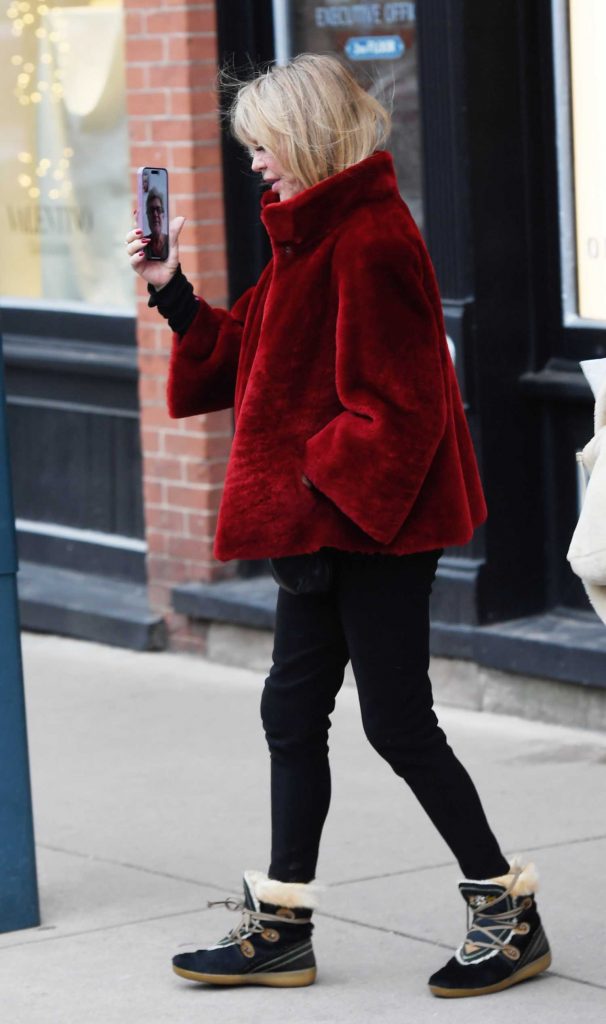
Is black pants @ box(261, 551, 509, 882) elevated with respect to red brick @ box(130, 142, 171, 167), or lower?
lower

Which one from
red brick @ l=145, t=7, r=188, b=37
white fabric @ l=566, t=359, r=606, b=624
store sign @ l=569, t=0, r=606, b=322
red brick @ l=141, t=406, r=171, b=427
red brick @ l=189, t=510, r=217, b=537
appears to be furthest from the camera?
red brick @ l=141, t=406, r=171, b=427

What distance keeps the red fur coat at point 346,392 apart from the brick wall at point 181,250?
10.2 feet

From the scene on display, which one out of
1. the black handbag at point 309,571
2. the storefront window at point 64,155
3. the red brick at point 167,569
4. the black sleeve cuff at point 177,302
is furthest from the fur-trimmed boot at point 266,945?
the storefront window at point 64,155

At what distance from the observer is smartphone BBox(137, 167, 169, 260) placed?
4184mm

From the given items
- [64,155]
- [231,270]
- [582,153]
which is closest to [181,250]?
[231,270]

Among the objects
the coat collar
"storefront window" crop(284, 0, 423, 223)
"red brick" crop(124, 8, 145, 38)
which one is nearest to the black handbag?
the coat collar

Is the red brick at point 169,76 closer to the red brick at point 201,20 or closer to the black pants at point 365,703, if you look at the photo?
the red brick at point 201,20

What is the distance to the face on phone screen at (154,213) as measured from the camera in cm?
419

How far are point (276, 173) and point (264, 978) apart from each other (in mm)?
1645

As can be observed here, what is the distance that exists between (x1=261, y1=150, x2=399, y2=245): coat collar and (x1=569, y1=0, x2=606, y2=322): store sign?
2.36 m

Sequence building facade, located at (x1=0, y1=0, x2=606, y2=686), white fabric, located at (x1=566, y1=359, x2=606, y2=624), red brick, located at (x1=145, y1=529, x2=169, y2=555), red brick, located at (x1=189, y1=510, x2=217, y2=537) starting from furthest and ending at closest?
1. red brick, located at (x1=145, y1=529, x2=169, y2=555)
2. red brick, located at (x1=189, y1=510, x2=217, y2=537)
3. building facade, located at (x1=0, y1=0, x2=606, y2=686)
4. white fabric, located at (x1=566, y1=359, x2=606, y2=624)

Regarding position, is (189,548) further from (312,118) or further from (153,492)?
(312,118)

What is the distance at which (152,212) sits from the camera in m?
4.22

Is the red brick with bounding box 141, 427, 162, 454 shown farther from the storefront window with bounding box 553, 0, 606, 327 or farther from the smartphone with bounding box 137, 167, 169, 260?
the smartphone with bounding box 137, 167, 169, 260
